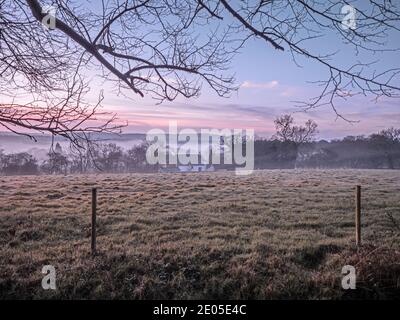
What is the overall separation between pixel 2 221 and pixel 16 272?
170 inches

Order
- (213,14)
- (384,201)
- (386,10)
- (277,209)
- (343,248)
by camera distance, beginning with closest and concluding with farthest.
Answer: (386,10), (213,14), (343,248), (277,209), (384,201)

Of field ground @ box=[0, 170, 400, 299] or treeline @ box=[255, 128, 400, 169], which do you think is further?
treeline @ box=[255, 128, 400, 169]

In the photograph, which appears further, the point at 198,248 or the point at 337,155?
the point at 337,155

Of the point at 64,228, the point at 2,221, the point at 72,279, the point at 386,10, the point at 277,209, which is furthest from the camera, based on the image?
the point at 277,209

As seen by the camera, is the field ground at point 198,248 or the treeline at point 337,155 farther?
the treeline at point 337,155

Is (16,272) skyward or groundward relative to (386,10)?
groundward

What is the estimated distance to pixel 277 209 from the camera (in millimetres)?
11750

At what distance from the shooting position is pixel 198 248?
7.04m

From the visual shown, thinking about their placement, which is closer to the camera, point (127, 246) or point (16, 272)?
point (16, 272)

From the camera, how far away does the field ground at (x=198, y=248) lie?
5297mm

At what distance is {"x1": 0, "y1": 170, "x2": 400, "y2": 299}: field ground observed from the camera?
5297 millimetres
